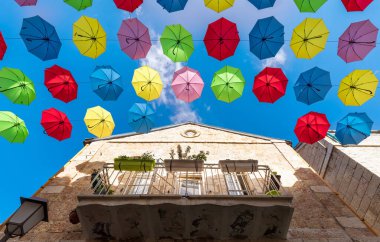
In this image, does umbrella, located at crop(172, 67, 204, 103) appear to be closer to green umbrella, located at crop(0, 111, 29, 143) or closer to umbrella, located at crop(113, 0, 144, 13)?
umbrella, located at crop(113, 0, 144, 13)

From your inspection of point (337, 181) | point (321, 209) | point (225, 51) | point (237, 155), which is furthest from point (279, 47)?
point (337, 181)

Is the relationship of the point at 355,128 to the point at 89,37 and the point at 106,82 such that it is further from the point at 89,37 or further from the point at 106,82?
the point at 89,37

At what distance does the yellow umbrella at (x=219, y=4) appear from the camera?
27.3ft

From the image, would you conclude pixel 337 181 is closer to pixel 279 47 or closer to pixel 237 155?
pixel 237 155

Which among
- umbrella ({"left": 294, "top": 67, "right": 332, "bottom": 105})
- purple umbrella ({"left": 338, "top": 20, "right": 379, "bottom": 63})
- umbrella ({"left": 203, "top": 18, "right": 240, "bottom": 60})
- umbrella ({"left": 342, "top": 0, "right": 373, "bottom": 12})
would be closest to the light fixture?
umbrella ({"left": 203, "top": 18, "right": 240, "bottom": 60})

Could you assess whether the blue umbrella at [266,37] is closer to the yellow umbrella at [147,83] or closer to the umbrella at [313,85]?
the umbrella at [313,85]

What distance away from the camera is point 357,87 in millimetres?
9094

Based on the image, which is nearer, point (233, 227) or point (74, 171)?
point (233, 227)

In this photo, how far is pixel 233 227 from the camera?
231 inches

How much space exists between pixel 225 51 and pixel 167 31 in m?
2.34

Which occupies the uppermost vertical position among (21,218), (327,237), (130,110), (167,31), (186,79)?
(167,31)

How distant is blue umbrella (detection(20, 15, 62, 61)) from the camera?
8438 millimetres

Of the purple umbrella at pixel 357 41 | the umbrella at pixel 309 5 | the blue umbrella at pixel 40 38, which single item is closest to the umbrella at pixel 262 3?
the umbrella at pixel 309 5

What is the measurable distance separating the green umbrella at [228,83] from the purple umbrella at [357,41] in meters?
3.77
